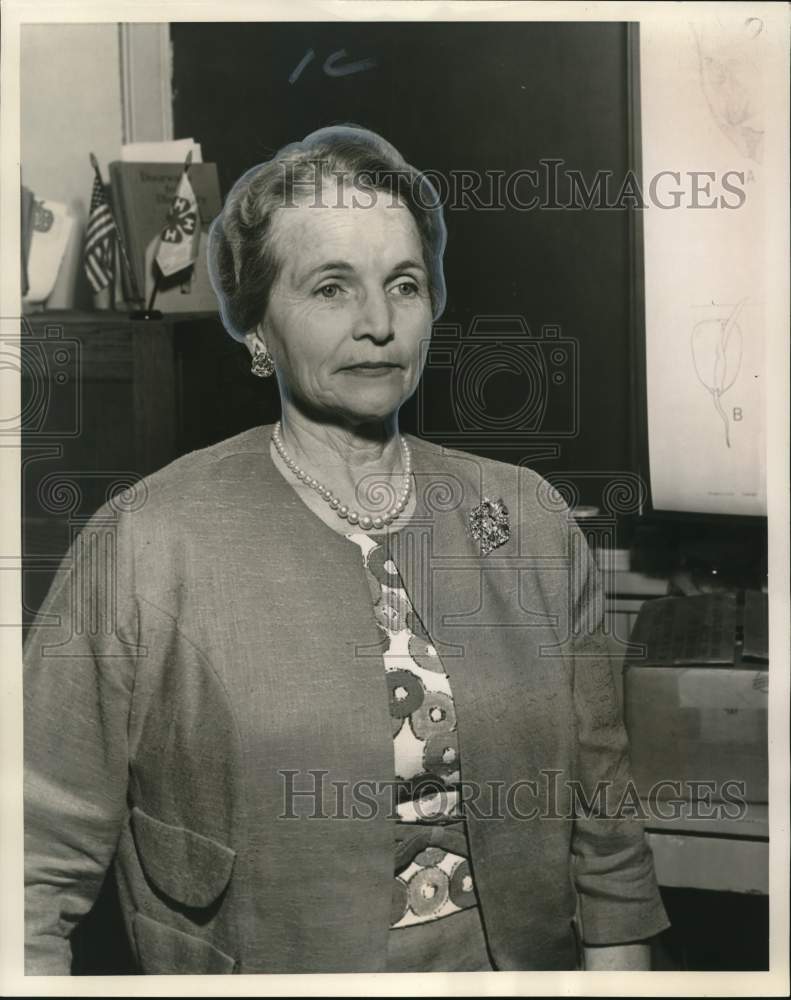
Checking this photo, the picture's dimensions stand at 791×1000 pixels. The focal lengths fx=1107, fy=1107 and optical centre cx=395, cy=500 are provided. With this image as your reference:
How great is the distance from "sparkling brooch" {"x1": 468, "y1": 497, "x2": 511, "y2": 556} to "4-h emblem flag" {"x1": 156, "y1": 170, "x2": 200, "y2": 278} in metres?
0.63

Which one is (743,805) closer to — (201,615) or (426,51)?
(201,615)

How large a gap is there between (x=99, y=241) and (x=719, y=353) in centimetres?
106

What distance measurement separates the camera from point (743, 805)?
1.92m

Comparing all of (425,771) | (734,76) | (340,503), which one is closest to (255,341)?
(340,503)

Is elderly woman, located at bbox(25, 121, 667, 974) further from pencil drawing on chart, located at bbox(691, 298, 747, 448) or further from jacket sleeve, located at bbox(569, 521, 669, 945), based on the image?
pencil drawing on chart, located at bbox(691, 298, 747, 448)

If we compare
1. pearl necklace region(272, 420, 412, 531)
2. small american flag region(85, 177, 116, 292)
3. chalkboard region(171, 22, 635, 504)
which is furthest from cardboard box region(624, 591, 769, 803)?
small american flag region(85, 177, 116, 292)

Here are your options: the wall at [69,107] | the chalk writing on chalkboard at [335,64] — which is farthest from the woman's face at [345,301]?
the wall at [69,107]

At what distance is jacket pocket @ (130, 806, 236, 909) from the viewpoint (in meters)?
1.70

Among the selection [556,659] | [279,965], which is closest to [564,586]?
[556,659]

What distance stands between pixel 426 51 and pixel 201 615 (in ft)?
3.28

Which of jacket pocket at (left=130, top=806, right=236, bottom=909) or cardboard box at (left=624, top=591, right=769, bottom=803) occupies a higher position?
cardboard box at (left=624, top=591, right=769, bottom=803)

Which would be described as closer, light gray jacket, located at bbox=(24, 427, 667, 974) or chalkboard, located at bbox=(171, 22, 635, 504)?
light gray jacket, located at bbox=(24, 427, 667, 974)

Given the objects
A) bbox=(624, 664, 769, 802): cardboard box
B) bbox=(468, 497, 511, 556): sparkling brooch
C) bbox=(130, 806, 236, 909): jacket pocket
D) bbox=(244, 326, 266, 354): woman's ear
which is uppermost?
bbox=(244, 326, 266, 354): woman's ear

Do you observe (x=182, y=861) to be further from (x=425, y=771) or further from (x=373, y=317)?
(x=373, y=317)
